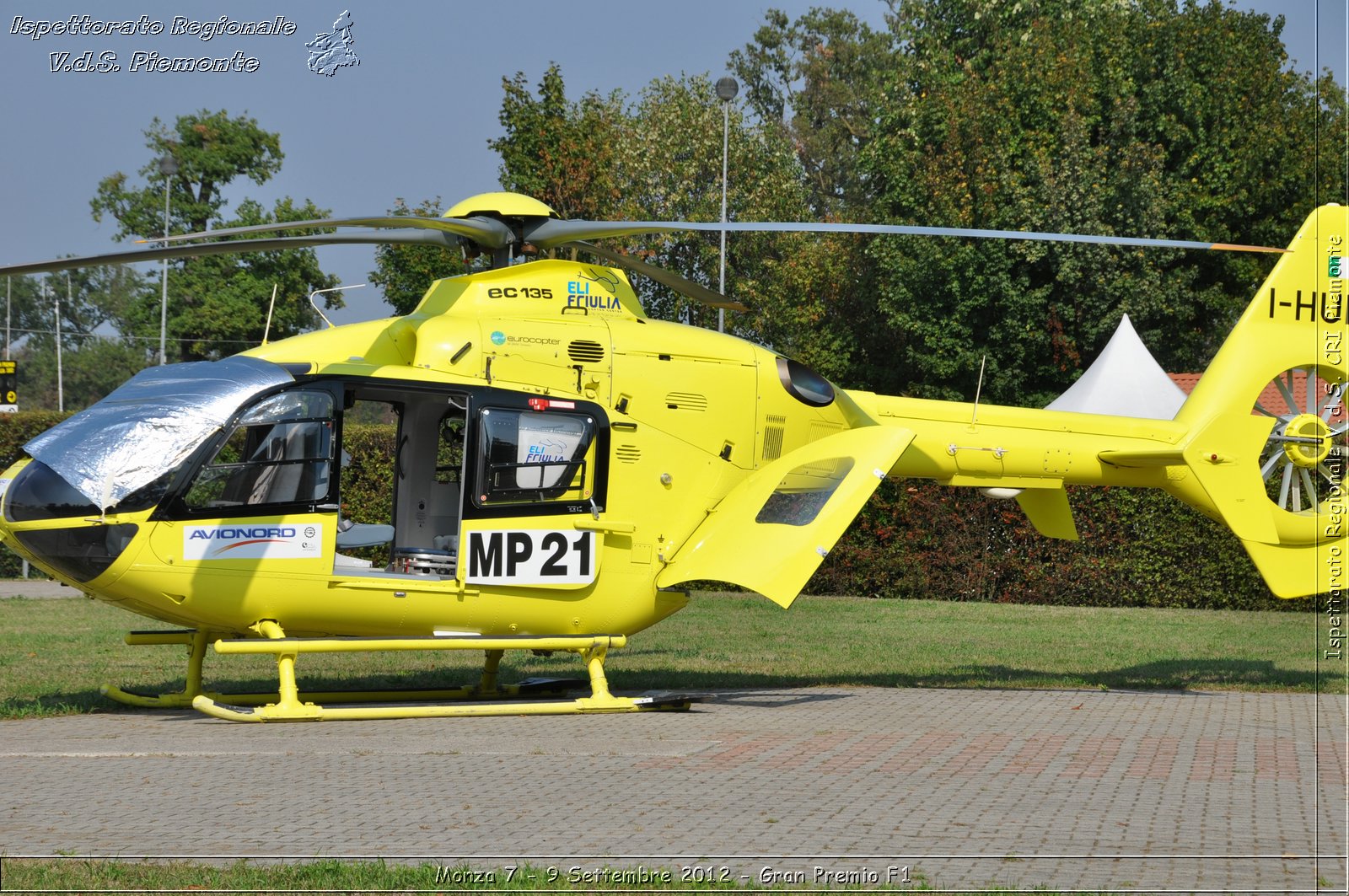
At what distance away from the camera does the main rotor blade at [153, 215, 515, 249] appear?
9.56 m

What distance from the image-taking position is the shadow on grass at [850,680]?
1256 cm

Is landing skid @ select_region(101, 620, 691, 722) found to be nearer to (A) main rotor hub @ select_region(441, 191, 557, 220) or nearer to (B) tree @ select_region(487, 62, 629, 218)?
(A) main rotor hub @ select_region(441, 191, 557, 220)

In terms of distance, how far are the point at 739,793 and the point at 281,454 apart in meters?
4.80

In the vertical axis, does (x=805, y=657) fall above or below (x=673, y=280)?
below

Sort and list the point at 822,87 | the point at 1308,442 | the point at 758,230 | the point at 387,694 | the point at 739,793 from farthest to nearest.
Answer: the point at 822,87
the point at 1308,442
the point at 387,694
the point at 758,230
the point at 739,793

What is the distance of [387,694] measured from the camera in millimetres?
11688

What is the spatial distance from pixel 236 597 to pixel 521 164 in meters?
23.6

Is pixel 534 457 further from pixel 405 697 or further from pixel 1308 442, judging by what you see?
pixel 1308 442

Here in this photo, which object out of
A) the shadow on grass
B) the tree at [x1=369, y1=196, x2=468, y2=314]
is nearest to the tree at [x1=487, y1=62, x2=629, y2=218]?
the tree at [x1=369, y1=196, x2=468, y2=314]

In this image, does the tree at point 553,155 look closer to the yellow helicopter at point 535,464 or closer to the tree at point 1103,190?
the tree at point 1103,190

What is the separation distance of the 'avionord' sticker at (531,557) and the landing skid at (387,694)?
537 millimetres

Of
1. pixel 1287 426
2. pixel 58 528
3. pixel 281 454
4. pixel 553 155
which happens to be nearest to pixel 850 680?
pixel 1287 426

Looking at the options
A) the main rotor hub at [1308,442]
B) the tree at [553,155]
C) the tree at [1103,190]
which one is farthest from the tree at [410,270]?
the main rotor hub at [1308,442]

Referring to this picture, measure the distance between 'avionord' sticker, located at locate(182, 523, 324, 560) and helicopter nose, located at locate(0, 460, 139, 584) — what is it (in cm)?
50
